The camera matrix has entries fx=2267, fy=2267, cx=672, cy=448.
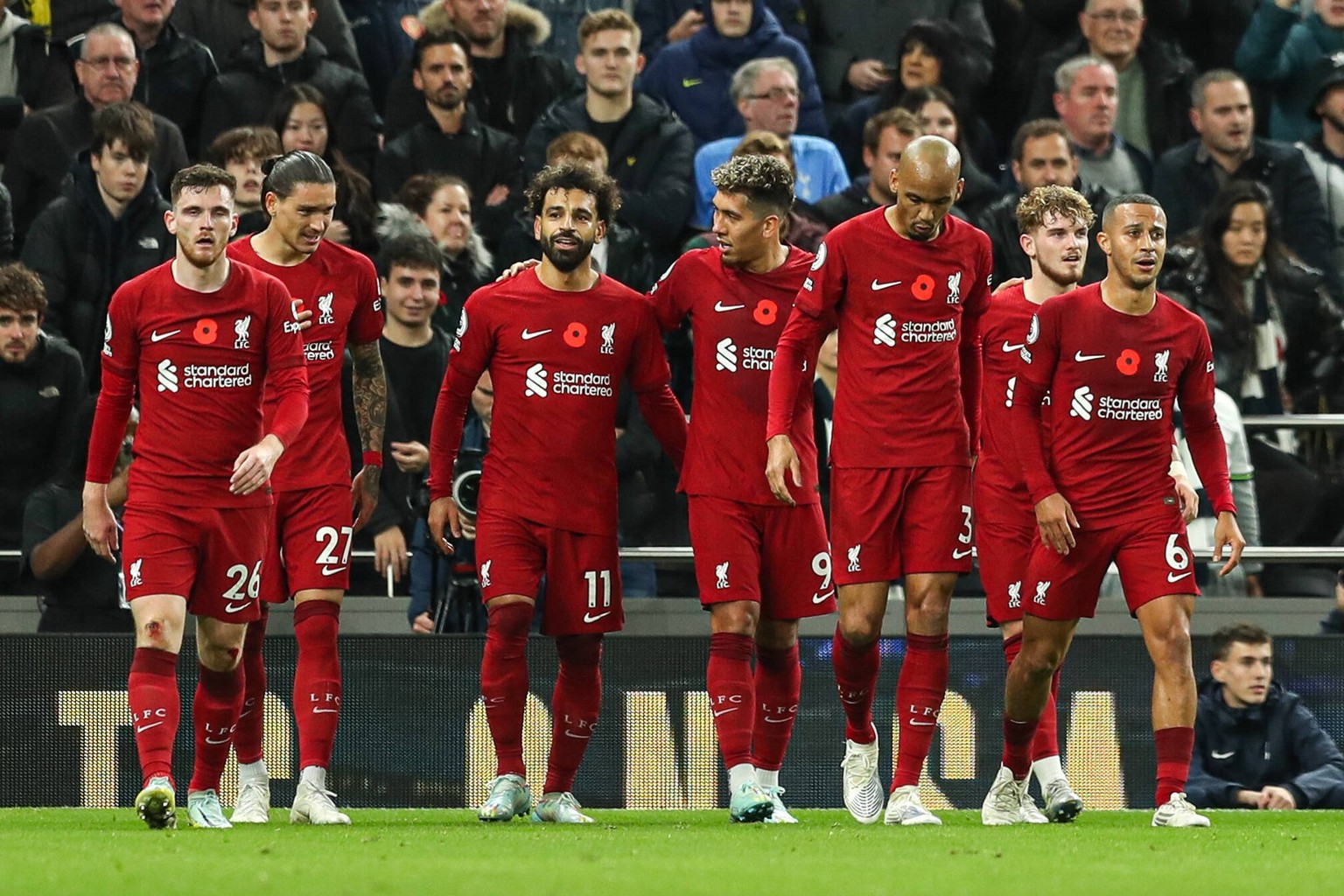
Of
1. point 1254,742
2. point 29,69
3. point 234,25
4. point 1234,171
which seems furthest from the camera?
point 234,25

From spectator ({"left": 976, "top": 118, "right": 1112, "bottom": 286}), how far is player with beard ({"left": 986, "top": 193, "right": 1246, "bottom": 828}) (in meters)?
3.72

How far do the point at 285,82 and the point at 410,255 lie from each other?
8.64 ft

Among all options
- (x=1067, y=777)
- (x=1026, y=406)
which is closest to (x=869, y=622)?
(x=1026, y=406)

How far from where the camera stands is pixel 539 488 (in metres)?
8.95

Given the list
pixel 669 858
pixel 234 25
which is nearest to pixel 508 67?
pixel 234 25

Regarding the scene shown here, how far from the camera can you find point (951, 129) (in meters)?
13.5

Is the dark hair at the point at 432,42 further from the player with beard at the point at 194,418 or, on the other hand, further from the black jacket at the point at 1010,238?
the player with beard at the point at 194,418

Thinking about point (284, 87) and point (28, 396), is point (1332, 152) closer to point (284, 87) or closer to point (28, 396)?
point (284, 87)

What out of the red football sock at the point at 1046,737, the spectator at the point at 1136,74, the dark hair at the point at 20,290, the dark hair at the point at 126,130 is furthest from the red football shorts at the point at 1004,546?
the spectator at the point at 1136,74

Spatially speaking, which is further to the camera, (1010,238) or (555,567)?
(1010,238)

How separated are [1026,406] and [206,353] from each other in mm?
3160

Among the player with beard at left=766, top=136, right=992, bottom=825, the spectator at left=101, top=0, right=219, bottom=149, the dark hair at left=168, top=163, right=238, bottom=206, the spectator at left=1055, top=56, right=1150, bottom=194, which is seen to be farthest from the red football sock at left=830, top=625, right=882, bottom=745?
the spectator at left=101, top=0, right=219, bottom=149

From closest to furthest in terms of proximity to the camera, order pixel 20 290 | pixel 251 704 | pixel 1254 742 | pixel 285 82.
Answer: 1. pixel 251 704
2. pixel 1254 742
3. pixel 20 290
4. pixel 285 82

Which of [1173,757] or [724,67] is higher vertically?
[724,67]
